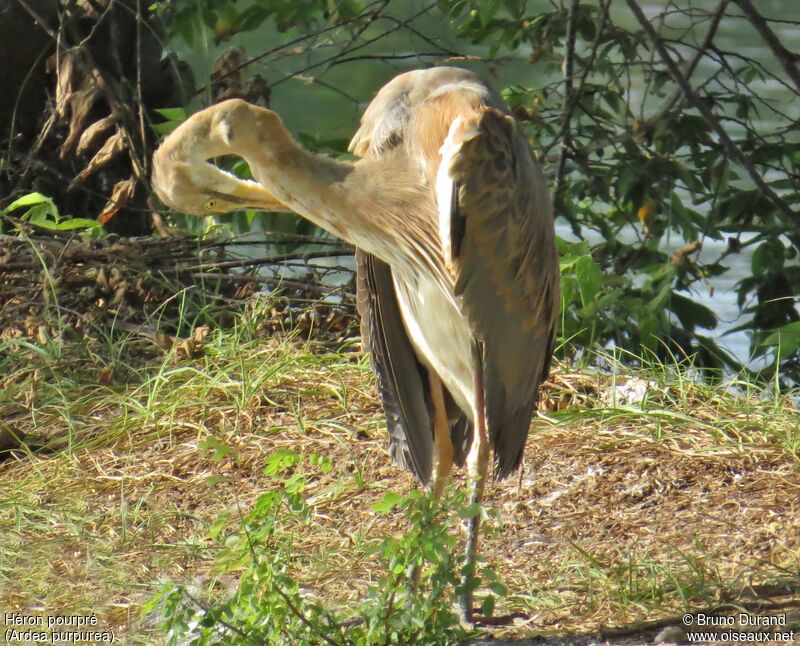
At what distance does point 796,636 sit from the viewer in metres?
2.60

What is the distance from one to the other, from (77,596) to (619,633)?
1421 millimetres

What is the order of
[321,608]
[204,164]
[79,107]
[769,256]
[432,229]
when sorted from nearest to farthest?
[321,608]
[204,164]
[432,229]
[769,256]
[79,107]

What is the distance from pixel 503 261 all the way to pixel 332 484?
3.91ft

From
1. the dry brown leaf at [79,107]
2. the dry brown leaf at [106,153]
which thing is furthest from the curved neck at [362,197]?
the dry brown leaf at [79,107]

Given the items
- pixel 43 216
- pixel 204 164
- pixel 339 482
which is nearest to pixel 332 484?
pixel 339 482

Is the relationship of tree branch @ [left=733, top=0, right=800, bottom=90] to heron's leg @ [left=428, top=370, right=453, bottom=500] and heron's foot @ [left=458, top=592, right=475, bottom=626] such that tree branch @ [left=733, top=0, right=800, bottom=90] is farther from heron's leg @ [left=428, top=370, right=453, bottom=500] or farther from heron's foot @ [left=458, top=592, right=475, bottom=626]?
heron's foot @ [left=458, top=592, right=475, bottom=626]

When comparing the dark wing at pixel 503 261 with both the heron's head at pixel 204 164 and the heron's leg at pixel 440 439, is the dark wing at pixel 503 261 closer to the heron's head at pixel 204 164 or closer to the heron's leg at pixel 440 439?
the heron's leg at pixel 440 439

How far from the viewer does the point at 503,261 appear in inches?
118

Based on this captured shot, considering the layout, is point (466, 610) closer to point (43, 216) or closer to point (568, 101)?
point (568, 101)

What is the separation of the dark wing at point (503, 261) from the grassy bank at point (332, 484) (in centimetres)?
44

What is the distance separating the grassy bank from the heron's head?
1.93 feet

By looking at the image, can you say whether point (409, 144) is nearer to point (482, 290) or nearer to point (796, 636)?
point (482, 290)

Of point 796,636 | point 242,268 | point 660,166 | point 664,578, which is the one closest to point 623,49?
point 660,166

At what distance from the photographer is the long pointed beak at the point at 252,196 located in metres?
2.87
